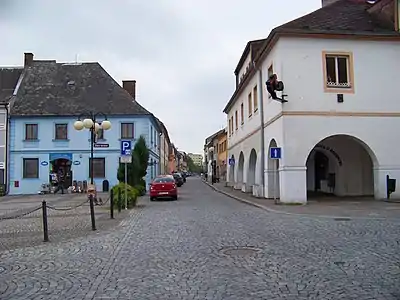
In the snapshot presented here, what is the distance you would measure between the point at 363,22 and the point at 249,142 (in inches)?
465

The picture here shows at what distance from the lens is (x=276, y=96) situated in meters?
22.2

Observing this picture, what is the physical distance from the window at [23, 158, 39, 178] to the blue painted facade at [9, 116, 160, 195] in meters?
0.25

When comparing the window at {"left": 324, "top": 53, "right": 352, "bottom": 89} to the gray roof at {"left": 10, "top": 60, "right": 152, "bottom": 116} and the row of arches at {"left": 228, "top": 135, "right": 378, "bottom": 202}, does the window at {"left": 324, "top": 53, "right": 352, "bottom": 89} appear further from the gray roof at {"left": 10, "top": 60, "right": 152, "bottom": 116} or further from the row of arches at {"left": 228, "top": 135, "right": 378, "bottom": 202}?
the gray roof at {"left": 10, "top": 60, "right": 152, "bottom": 116}

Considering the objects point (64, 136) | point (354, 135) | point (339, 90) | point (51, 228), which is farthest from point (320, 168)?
point (51, 228)

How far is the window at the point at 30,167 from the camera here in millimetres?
40438

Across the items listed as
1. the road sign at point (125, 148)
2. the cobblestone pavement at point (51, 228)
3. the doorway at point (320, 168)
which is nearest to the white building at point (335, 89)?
the doorway at point (320, 168)

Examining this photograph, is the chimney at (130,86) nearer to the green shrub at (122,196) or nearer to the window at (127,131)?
the window at (127,131)

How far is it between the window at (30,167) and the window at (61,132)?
271 centimetres

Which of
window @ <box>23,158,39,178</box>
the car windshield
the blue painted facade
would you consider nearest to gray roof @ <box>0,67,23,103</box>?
the blue painted facade

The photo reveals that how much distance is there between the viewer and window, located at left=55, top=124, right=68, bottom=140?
40906mm

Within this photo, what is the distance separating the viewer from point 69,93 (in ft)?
142

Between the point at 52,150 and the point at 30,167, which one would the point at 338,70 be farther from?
the point at 30,167

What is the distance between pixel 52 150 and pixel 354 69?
27145mm

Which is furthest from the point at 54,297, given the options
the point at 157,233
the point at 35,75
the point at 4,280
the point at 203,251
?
the point at 35,75
